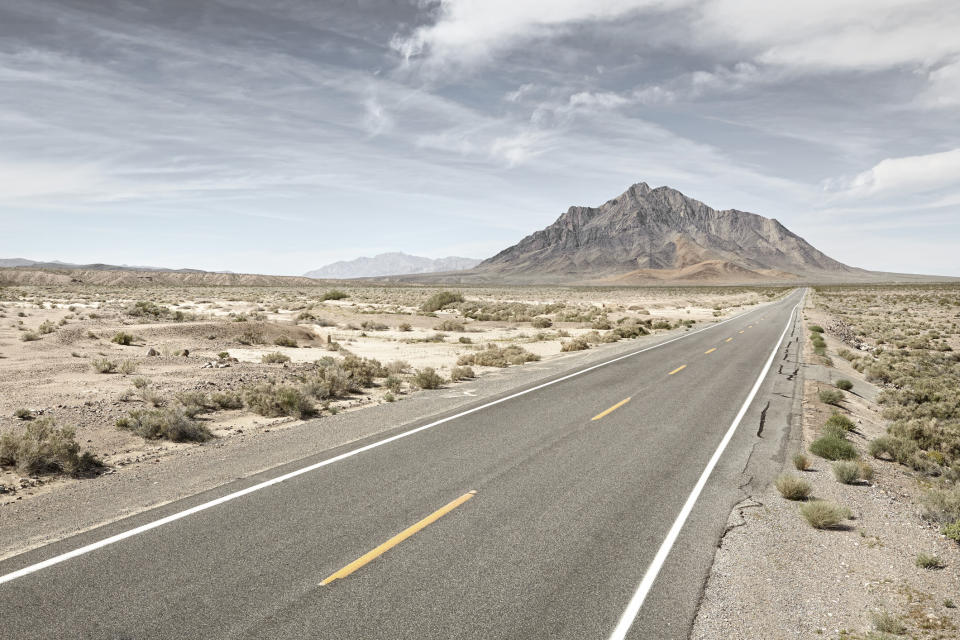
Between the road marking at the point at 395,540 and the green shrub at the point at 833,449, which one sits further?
the green shrub at the point at 833,449

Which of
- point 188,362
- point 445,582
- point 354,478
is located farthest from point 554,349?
point 445,582

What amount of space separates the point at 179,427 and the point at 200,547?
545 cm

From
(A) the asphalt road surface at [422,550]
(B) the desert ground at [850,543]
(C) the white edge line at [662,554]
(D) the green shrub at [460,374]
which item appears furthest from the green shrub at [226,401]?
(B) the desert ground at [850,543]

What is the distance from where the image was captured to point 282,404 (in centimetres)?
1295

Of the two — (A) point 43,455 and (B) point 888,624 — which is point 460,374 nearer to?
(A) point 43,455

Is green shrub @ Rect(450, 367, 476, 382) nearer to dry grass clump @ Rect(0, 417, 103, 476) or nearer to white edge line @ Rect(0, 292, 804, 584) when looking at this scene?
white edge line @ Rect(0, 292, 804, 584)

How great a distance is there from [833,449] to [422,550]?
8.54 meters

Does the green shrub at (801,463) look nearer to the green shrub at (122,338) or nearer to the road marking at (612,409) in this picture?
the road marking at (612,409)

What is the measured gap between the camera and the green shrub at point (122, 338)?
73.0ft

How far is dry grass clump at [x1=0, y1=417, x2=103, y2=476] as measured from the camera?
8531 mm

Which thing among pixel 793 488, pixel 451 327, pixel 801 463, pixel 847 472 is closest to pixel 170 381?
pixel 793 488

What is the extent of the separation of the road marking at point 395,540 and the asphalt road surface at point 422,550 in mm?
26

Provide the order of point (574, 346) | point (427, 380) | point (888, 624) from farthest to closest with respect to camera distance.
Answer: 1. point (574, 346)
2. point (427, 380)
3. point (888, 624)

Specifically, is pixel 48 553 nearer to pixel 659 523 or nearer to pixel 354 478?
pixel 354 478
